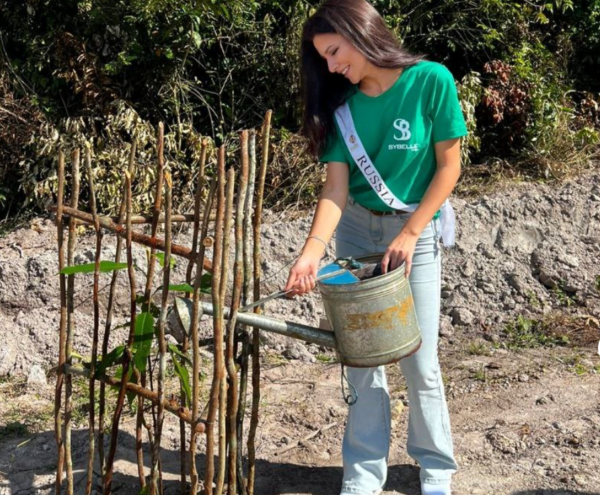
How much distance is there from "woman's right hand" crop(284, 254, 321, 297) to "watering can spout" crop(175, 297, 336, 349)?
3.7 inches

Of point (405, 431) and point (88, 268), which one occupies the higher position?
point (88, 268)

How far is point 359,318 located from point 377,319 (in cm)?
5

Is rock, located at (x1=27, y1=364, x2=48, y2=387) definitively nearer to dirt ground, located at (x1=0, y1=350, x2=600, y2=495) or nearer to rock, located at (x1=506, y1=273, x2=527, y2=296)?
dirt ground, located at (x1=0, y1=350, x2=600, y2=495)

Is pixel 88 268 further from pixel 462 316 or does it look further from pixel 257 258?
pixel 462 316

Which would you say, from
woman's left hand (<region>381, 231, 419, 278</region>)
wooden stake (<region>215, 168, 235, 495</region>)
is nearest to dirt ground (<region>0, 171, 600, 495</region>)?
wooden stake (<region>215, 168, 235, 495</region>)

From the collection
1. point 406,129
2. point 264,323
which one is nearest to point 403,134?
point 406,129

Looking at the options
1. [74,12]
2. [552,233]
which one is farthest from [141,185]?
[552,233]

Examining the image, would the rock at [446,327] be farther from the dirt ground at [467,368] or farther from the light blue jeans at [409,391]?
the light blue jeans at [409,391]

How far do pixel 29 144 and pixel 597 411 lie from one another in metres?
3.83

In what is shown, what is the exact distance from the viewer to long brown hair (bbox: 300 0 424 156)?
8.34 ft

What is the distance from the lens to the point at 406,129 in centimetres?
263

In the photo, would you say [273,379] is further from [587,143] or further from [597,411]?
[587,143]

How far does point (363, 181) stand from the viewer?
9.07ft

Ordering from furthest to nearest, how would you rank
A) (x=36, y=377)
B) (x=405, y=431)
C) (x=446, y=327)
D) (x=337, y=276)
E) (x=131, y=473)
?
1. (x=446, y=327)
2. (x=36, y=377)
3. (x=405, y=431)
4. (x=131, y=473)
5. (x=337, y=276)
